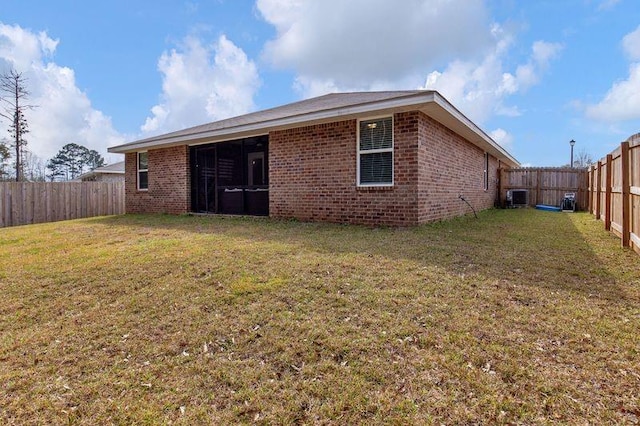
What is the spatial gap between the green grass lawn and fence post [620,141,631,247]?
48cm

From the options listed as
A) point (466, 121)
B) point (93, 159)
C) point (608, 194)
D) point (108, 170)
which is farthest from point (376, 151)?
point (93, 159)

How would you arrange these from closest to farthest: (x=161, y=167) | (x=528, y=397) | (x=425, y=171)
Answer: (x=528, y=397)
(x=425, y=171)
(x=161, y=167)

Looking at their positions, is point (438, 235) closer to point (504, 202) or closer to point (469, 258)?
point (469, 258)

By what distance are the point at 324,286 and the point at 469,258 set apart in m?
2.21

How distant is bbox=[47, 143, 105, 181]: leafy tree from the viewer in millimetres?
39750

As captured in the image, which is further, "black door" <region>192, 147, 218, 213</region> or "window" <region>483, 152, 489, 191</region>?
"window" <region>483, 152, 489, 191</region>

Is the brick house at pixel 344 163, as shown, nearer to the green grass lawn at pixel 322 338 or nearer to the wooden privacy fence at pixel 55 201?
the green grass lawn at pixel 322 338

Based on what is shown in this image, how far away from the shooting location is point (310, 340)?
248cm

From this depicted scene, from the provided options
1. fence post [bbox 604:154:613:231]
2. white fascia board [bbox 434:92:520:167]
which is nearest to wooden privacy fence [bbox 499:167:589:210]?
white fascia board [bbox 434:92:520:167]

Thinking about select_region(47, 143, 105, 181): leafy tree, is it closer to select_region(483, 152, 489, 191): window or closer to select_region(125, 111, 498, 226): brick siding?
select_region(125, 111, 498, 226): brick siding

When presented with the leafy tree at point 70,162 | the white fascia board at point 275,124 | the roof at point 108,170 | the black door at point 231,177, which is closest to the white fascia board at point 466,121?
A: the white fascia board at point 275,124

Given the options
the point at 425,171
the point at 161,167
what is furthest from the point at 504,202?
the point at 161,167

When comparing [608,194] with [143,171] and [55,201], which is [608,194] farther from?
[55,201]

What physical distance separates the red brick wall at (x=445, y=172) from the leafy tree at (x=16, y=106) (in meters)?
20.4
